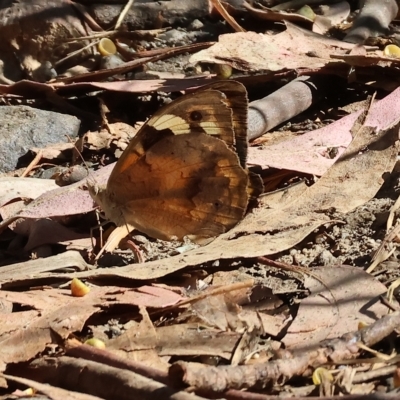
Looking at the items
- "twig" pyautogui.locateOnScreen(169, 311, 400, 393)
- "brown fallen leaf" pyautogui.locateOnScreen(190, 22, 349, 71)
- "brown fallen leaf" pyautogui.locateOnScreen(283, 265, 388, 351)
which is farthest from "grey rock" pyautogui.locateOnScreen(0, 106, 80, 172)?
"twig" pyautogui.locateOnScreen(169, 311, 400, 393)

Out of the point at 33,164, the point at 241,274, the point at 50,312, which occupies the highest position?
the point at 50,312

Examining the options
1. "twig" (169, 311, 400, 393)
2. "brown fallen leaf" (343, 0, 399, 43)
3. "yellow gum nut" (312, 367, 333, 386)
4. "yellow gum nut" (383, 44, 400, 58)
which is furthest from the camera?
"brown fallen leaf" (343, 0, 399, 43)

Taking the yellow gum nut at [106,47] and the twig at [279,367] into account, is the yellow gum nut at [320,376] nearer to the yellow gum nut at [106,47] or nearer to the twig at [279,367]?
the twig at [279,367]

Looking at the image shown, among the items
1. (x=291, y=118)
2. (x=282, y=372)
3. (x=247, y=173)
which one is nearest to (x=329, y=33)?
(x=291, y=118)

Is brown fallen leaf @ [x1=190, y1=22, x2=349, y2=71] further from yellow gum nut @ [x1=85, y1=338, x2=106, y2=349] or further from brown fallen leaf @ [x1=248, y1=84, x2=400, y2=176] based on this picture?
yellow gum nut @ [x1=85, y1=338, x2=106, y2=349]

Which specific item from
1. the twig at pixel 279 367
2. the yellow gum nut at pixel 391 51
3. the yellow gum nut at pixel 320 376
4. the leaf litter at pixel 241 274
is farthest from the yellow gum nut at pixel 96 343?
the yellow gum nut at pixel 391 51

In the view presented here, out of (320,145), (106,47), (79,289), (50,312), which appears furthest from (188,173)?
(106,47)

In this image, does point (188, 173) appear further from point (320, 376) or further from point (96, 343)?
point (320, 376)
